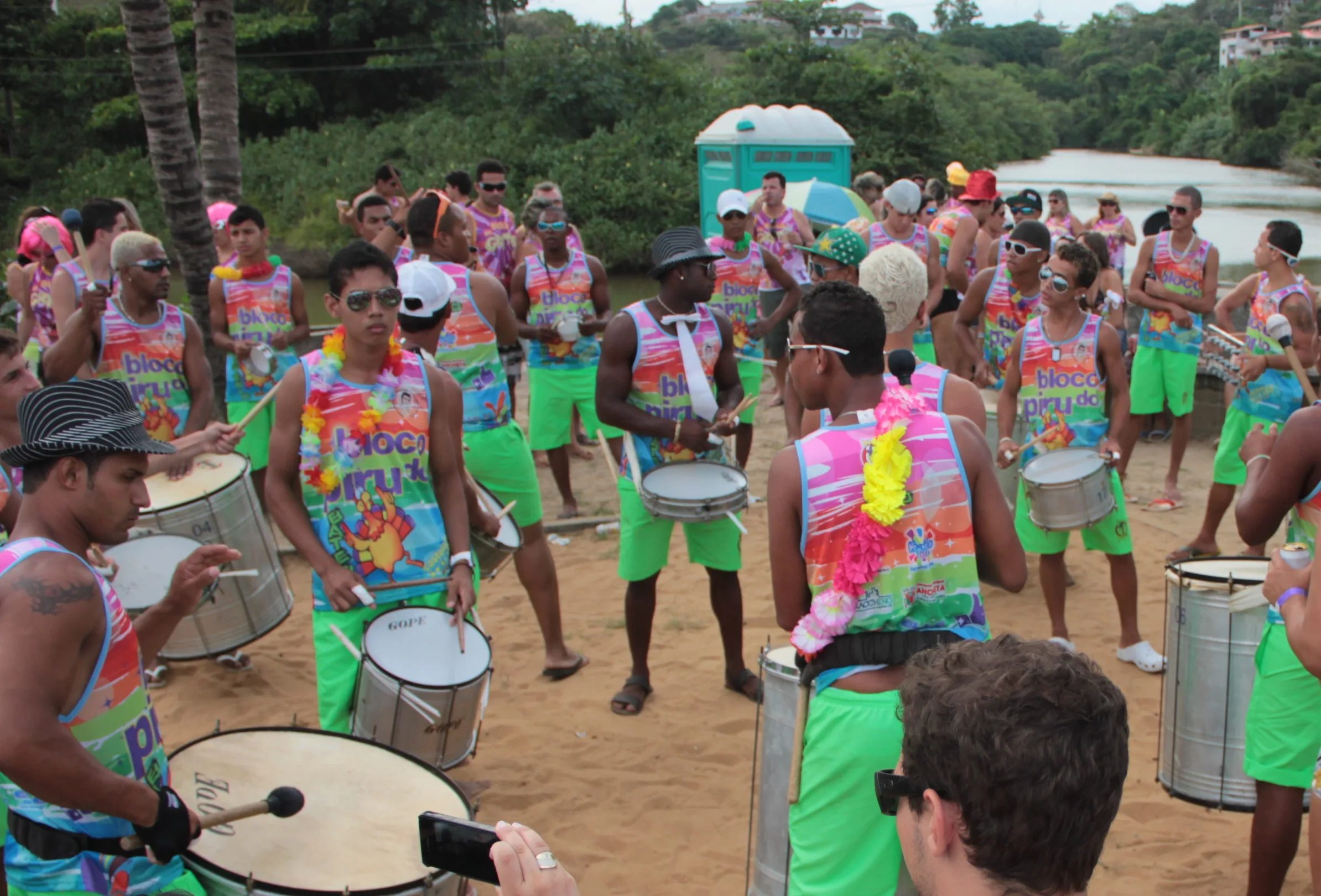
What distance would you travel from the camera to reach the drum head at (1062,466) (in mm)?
5957

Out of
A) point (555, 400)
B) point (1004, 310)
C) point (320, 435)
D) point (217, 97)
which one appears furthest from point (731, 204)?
point (320, 435)

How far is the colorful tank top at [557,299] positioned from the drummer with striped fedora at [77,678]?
6.12 meters

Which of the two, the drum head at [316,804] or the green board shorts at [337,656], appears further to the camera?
the green board shorts at [337,656]

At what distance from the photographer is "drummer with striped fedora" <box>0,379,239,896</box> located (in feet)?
8.46

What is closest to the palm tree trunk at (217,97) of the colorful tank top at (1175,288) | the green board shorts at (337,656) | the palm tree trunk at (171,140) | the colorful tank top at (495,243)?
the palm tree trunk at (171,140)

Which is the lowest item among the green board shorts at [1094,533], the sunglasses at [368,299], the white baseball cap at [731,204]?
the green board shorts at [1094,533]

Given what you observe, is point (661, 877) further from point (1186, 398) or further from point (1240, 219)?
point (1240, 219)

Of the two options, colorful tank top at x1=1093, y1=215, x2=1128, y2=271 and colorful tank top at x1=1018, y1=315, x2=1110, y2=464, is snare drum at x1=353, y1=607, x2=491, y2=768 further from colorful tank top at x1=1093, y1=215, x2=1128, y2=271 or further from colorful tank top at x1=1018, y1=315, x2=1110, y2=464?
colorful tank top at x1=1093, y1=215, x2=1128, y2=271

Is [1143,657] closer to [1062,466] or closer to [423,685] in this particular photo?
[1062,466]

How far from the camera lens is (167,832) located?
9.07 ft

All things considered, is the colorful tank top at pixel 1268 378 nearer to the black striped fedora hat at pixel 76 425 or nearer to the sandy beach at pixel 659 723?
the sandy beach at pixel 659 723

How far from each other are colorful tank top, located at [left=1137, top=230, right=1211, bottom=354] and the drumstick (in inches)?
320

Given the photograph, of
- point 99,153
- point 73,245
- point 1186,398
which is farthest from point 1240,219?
point 99,153

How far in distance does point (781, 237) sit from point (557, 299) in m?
3.46
